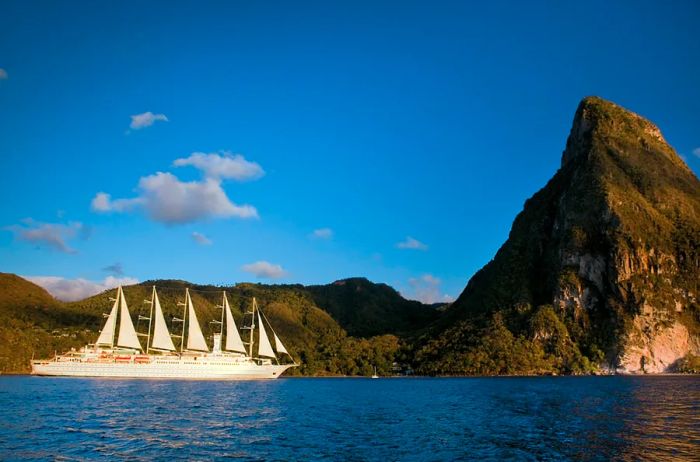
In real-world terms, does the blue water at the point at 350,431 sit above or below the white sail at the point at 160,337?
below

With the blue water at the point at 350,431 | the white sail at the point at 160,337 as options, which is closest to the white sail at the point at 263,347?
the white sail at the point at 160,337

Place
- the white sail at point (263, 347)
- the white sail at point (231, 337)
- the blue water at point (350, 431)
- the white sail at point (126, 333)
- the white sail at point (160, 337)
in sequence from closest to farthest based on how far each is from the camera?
the blue water at point (350, 431), the white sail at point (160, 337), the white sail at point (126, 333), the white sail at point (231, 337), the white sail at point (263, 347)

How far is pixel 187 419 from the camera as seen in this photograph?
165ft

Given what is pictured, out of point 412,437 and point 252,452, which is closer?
point 252,452

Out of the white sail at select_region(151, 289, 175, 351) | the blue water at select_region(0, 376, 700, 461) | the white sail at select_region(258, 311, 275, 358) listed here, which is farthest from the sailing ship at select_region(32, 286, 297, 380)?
the blue water at select_region(0, 376, 700, 461)

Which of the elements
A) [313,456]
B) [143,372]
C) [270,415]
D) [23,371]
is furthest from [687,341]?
[23,371]

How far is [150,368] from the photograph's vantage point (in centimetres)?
14400

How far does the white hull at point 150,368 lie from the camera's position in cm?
14250

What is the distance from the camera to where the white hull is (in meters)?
142

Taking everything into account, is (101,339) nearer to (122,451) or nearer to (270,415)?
(270,415)

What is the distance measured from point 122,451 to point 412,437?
63.6 ft

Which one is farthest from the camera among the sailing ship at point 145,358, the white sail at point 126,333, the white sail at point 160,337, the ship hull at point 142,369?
the ship hull at point 142,369

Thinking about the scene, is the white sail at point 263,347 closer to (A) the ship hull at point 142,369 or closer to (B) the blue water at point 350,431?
(A) the ship hull at point 142,369

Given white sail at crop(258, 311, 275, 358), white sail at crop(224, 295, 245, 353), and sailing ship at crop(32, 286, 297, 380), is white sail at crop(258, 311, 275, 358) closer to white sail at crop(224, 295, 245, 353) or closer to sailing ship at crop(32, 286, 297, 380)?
sailing ship at crop(32, 286, 297, 380)
